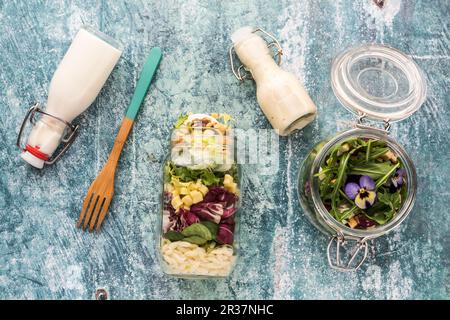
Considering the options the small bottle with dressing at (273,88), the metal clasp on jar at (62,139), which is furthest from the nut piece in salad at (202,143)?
the metal clasp on jar at (62,139)

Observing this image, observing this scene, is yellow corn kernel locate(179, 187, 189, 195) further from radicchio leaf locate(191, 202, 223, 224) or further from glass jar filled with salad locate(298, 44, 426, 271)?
glass jar filled with salad locate(298, 44, 426, 271)

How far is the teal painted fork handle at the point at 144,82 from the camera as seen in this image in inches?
51.3

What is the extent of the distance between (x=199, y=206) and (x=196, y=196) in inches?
0.8

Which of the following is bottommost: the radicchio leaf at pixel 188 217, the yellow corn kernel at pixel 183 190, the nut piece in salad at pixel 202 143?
the radicchio leaf at pixel 188 217

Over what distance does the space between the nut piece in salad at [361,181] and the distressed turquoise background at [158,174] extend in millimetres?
146

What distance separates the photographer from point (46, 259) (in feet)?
4.35

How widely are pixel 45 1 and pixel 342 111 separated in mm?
706

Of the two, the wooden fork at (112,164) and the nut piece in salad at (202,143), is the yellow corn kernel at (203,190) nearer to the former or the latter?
the nut piece in salad at (202,143)

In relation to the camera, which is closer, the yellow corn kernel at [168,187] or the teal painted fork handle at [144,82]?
the yellow corn kernel at [168,187]

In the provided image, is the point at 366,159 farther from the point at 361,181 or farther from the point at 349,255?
the point at 349,255

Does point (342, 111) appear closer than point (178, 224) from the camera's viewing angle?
No

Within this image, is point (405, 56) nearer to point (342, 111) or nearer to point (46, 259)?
point (342, 111)

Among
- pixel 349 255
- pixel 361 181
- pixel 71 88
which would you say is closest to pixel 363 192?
pixel 361 181
